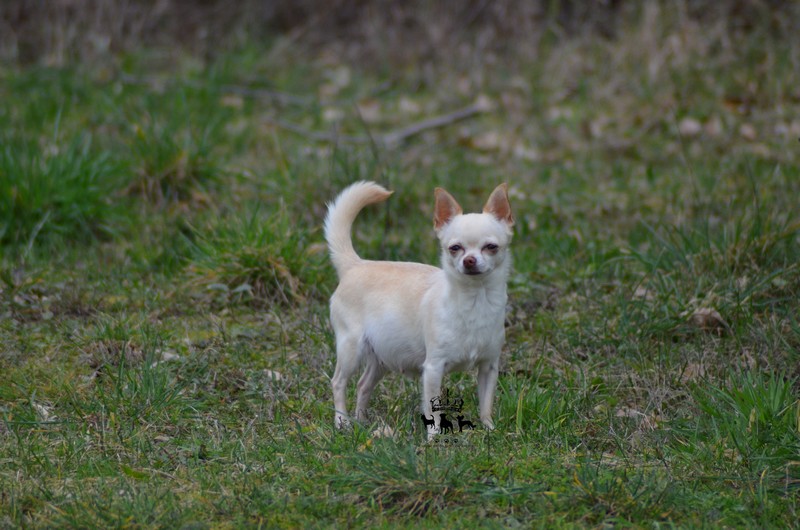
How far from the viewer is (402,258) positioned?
575 centimetres

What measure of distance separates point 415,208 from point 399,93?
292cm

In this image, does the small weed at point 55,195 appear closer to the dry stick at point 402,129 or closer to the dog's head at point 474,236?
the dry stick at point 402,129

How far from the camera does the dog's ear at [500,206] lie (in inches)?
152

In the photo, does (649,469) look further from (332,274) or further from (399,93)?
(399,93)

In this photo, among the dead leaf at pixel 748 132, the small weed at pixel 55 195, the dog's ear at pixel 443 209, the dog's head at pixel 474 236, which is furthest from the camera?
the dead leaf at pixel 748 132

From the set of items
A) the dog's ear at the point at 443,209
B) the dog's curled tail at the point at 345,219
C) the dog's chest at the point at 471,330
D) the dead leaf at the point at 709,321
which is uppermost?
the dog's ear at the point at 443,209

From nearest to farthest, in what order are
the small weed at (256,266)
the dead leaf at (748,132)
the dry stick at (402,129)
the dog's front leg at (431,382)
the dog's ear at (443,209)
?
the dog's front leg at (431,382) → the dog's ear at (443,209) → the small weed at (256,266) → the dead leaf at (748,132) → the dry stick at (402,129)

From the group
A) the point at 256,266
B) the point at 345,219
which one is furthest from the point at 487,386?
the point at 256,266

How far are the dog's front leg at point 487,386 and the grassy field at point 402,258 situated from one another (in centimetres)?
11

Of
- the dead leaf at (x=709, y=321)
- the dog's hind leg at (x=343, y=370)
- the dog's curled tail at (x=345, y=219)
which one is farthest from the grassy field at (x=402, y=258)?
the dog's curled tail at (x=345, y=219)

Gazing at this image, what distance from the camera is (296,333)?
194 inches

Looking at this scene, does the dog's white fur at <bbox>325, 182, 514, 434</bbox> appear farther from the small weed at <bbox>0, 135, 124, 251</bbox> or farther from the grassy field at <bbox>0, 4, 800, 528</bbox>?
the small weed at <bbox>0, 135, 124, 251</bbox>

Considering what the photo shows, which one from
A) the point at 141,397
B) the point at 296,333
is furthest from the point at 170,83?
the point at 141,397

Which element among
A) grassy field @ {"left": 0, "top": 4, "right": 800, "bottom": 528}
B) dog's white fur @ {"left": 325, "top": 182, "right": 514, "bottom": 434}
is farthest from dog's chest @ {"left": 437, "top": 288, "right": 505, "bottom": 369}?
grassy field @ {"left": 0, "top": 4, "right": 800, "bottom": 528}
